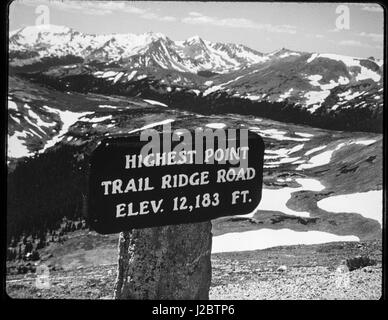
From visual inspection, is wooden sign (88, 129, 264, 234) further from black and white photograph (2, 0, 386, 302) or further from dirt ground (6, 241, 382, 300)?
dirt ground (6, 241, 382, 300)

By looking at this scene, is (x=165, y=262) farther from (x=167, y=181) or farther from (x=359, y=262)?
(x=359, y=262)

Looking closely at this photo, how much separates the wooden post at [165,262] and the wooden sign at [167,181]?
55 millimetres

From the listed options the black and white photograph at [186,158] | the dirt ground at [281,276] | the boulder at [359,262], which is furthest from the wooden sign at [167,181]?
the boulder at [359,262]

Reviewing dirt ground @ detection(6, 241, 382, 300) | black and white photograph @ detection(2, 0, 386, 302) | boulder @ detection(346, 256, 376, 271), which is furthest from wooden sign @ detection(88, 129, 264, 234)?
boulder @ detection(346, 256, 376, 271)

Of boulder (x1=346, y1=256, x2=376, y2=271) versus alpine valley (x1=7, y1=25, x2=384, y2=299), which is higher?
alpine valley (x1=7, y1=25, x2=384, y2=299)

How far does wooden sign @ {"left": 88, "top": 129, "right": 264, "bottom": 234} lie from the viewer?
2.51m

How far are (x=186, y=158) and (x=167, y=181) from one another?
0.50ft

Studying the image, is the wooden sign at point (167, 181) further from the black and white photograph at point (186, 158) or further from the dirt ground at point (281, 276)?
the dirt ground at point (281, 276)

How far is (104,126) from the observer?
2.58 m

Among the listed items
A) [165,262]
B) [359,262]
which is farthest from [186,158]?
[359,262]

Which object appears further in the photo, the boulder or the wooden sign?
the boulder

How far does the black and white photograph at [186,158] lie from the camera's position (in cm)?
255

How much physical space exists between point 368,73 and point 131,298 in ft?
5.66
